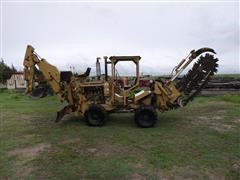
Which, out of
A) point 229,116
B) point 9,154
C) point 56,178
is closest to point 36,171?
point 56,178

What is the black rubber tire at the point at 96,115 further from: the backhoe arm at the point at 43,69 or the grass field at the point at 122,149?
the backhoe arm at the point at 43,69

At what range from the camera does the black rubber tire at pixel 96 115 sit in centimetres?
946

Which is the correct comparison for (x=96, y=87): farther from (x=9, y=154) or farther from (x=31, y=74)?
(x=9, y=154)

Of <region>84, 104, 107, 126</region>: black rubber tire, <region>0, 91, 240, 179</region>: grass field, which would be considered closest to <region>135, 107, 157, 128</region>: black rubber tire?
<region>0, 91, 240, 179</region>: grass field

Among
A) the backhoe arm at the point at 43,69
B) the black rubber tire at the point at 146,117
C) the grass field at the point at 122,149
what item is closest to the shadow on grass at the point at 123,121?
the grass field at the point at 122,149

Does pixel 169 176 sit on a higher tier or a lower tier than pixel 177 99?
lower

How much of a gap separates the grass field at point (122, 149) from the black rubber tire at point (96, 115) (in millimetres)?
258

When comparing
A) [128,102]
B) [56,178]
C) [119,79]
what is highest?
[119,79]

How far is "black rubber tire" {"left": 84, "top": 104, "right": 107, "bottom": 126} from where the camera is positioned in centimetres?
946

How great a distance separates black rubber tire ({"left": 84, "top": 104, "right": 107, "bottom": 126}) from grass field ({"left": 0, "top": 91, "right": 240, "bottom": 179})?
0.85 ft

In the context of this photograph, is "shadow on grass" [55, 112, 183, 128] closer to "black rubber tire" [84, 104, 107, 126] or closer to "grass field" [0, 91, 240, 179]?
"grass field" [0, 91, 240, 179]

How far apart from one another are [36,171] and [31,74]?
4.87 metres

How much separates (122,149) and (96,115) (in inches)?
112

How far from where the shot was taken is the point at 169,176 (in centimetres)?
525
